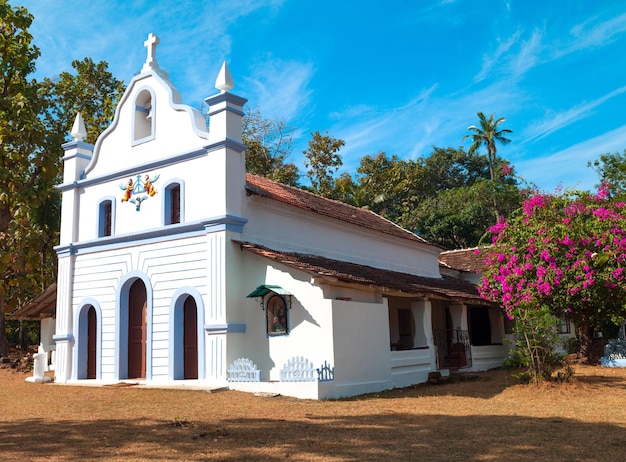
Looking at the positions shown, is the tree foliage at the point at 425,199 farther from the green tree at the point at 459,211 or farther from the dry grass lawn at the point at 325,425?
the dry grass lawn at the point at 325,425

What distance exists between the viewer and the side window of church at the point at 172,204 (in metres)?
16.5

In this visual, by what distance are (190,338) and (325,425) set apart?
7.20m

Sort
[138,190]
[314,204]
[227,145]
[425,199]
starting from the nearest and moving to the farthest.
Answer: [227,145] < [138,190] < [314,204] < [425,199]

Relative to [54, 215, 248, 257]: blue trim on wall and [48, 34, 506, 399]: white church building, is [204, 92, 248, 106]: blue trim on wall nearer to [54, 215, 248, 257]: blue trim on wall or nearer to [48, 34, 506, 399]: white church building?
[48, 34, 506, 399]: white church building

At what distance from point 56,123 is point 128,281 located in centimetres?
1510

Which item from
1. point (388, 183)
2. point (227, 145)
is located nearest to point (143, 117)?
point (227, 145)

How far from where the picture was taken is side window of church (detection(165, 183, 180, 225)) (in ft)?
54.2

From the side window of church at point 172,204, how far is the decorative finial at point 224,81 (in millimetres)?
2977

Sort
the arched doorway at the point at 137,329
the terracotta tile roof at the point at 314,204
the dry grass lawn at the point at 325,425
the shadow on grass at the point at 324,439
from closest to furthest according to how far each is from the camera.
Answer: the shadow on grass at the point at 324,439 → the dry grass lawn at the point at 325,425 → the arched doorway at the point at 137,329 → the terracotta tile roof at the point at 314,204

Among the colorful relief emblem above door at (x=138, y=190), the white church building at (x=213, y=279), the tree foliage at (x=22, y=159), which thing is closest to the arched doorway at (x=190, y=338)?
the white church building at (x=213, y=279)

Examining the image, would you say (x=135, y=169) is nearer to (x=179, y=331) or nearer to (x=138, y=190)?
(x=138, y=190)

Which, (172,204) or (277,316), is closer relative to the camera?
(277,316)

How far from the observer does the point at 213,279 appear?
14836 mm

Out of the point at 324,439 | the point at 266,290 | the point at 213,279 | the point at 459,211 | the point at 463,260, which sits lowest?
the point at 324,439
